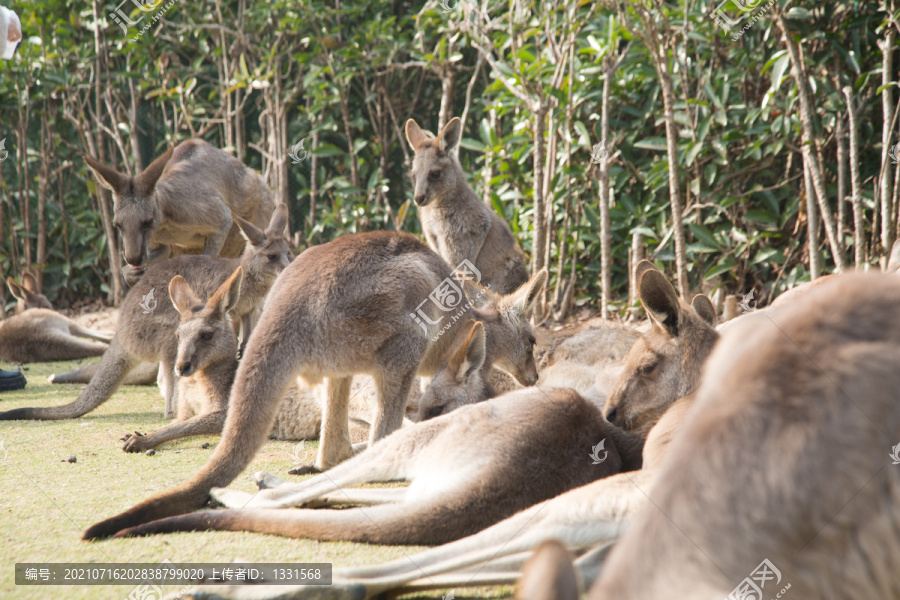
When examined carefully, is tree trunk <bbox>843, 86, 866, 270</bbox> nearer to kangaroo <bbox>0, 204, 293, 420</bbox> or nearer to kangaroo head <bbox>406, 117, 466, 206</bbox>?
kangaroo head <bbox>406, 117, 466, 206</bbox>

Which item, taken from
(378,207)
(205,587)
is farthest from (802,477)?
(378,207)

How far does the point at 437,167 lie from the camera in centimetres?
550

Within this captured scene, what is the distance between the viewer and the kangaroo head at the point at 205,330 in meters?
3.33

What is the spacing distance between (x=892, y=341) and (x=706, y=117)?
4.29 meters

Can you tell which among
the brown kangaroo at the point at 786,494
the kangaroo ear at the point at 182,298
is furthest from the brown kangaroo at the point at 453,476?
the kangaroo ear at the point at 182,298

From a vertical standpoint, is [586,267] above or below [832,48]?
below

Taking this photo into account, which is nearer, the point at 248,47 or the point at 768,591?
the point at 768,591

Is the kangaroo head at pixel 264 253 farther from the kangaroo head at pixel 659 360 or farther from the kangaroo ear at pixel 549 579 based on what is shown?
the kangaroo ear at pixel 549 579

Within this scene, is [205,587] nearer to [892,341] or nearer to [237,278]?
[892,341]

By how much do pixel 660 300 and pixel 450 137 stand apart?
3.60 meters

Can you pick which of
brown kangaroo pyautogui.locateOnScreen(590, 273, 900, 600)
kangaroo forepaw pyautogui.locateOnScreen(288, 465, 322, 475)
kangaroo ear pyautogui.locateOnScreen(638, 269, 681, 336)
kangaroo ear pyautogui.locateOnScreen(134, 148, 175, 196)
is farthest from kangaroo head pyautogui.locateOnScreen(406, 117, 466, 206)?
brown kangaroo pyautogui.locateOnScreen(590, 273, 900, 600)

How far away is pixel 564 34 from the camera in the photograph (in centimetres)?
486

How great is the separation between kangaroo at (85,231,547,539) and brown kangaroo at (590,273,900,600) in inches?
66.1

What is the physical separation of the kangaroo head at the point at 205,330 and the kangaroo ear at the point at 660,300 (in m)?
1.96
